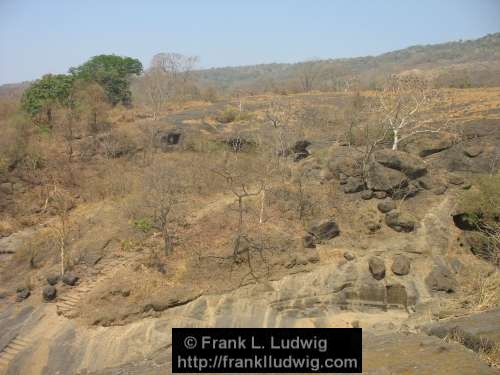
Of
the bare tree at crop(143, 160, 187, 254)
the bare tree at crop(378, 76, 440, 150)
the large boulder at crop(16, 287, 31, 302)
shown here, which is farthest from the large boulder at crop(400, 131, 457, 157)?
the large boulder at crop(16, 287, 31, 302)

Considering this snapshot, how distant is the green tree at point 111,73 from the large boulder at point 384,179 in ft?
102

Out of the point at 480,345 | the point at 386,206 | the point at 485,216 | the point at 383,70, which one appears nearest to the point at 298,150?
the point at 386,206

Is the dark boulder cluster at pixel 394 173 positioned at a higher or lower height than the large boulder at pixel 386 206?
higher

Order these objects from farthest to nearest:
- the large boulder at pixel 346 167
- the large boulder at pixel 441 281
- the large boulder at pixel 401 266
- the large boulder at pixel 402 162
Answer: the large boulder at pixel 346 167
the large boulder at pixel 402 162
the large boulder at pixel 401 266
the large boulder at pixel 441 281

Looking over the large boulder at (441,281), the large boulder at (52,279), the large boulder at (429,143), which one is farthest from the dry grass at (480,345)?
the large boulder at (429,143)

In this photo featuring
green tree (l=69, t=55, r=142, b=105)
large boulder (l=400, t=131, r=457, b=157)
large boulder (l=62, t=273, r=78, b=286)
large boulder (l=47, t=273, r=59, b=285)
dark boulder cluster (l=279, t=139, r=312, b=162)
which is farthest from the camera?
green tree (l=69, t=55, r=142, b=105)

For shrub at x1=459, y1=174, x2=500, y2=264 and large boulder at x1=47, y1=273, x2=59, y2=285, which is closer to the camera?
large boulder at x1=47, y1=273, x2=59, y2=285

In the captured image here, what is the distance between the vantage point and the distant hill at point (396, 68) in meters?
64.2

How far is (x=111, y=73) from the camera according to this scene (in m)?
49.8

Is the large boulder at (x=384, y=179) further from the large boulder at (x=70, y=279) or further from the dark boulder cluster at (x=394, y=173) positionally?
the large boulder at (x=70, y=279)

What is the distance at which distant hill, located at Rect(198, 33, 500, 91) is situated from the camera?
211 feet

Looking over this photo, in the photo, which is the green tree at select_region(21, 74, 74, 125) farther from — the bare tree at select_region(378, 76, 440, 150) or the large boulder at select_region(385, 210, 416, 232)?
the large boulder at select_region(385, 210, 416, 232)

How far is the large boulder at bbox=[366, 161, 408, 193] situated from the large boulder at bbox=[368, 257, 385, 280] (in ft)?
18.9

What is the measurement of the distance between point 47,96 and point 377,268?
31348 millimetres
